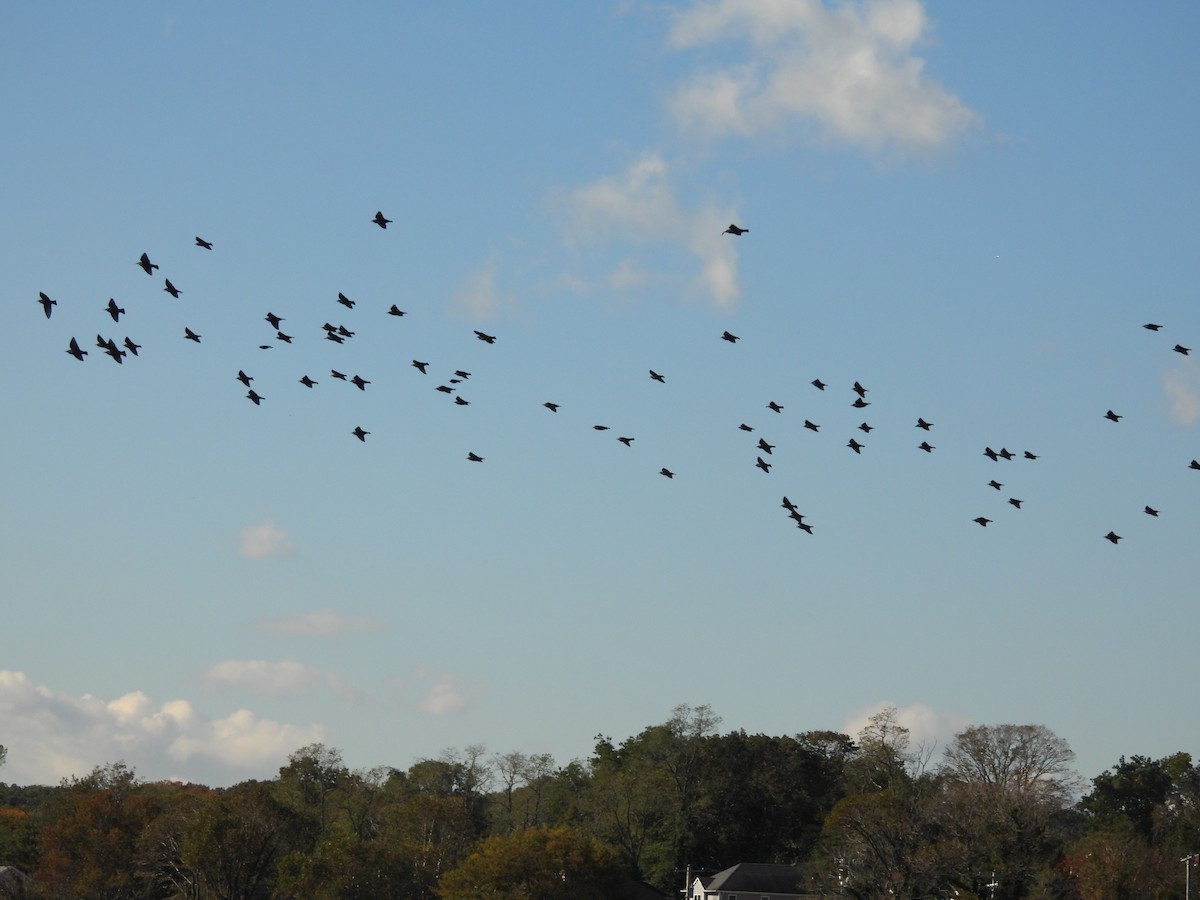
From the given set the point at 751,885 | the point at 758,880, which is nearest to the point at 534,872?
the point at 751,885

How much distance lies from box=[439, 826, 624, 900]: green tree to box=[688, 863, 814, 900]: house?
2286 centimetres

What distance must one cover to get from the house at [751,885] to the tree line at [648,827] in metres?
4.96

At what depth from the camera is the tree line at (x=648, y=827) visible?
86.1 metres

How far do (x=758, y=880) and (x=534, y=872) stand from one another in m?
30.3

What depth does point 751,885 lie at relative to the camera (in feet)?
381

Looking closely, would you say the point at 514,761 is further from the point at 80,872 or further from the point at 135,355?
the point at 135,355

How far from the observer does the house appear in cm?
11562

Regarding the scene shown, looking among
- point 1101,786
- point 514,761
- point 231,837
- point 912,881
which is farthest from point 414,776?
point 912,881

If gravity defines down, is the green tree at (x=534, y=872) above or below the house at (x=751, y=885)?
below

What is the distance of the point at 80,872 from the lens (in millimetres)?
101938

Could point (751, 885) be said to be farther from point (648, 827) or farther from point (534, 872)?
point (534, 872)

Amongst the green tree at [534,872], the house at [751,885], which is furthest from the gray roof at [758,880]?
the green tree at [534,872]

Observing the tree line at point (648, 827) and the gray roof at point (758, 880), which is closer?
the tree line at point (648, 827)

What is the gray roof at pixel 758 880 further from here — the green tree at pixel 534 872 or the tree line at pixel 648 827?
the green tree at pixel 534 872
